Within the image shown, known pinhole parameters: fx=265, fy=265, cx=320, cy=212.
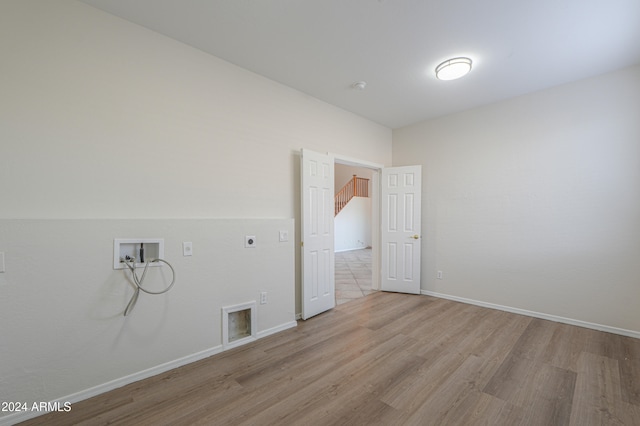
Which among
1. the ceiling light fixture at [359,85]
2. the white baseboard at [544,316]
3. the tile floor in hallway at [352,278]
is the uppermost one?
the ceiling light fixture at [359,85]

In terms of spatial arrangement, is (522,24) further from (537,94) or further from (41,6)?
(41,6)

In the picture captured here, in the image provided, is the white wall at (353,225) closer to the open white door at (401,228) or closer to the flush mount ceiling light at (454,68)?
the open white door at (401,228)

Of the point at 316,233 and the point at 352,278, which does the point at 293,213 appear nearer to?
the point at 316,233

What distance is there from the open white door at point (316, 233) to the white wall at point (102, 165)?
22.2 inches

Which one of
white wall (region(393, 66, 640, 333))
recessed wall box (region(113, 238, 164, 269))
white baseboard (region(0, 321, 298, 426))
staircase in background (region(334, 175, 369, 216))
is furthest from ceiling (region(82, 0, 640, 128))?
staircase in background (region(334, 175, 369, 216))

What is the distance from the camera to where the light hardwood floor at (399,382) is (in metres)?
1.74

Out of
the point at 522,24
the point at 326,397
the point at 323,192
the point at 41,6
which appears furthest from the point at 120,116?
the point at 522,24

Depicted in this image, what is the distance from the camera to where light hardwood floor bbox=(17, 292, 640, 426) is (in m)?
1.74

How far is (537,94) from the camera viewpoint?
3.42m

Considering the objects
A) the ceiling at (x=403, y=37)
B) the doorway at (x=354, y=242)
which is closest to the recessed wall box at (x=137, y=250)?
the ceiling at (x=403, y=37)

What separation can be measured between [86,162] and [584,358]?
4.56 metres

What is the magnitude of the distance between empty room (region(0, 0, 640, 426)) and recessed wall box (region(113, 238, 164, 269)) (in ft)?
0.05

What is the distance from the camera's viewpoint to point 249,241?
2.81 meters

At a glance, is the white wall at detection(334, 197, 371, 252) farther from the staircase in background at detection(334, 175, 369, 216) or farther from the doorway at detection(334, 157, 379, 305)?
the staircase in background at detection(334, 175, 369, 216)
